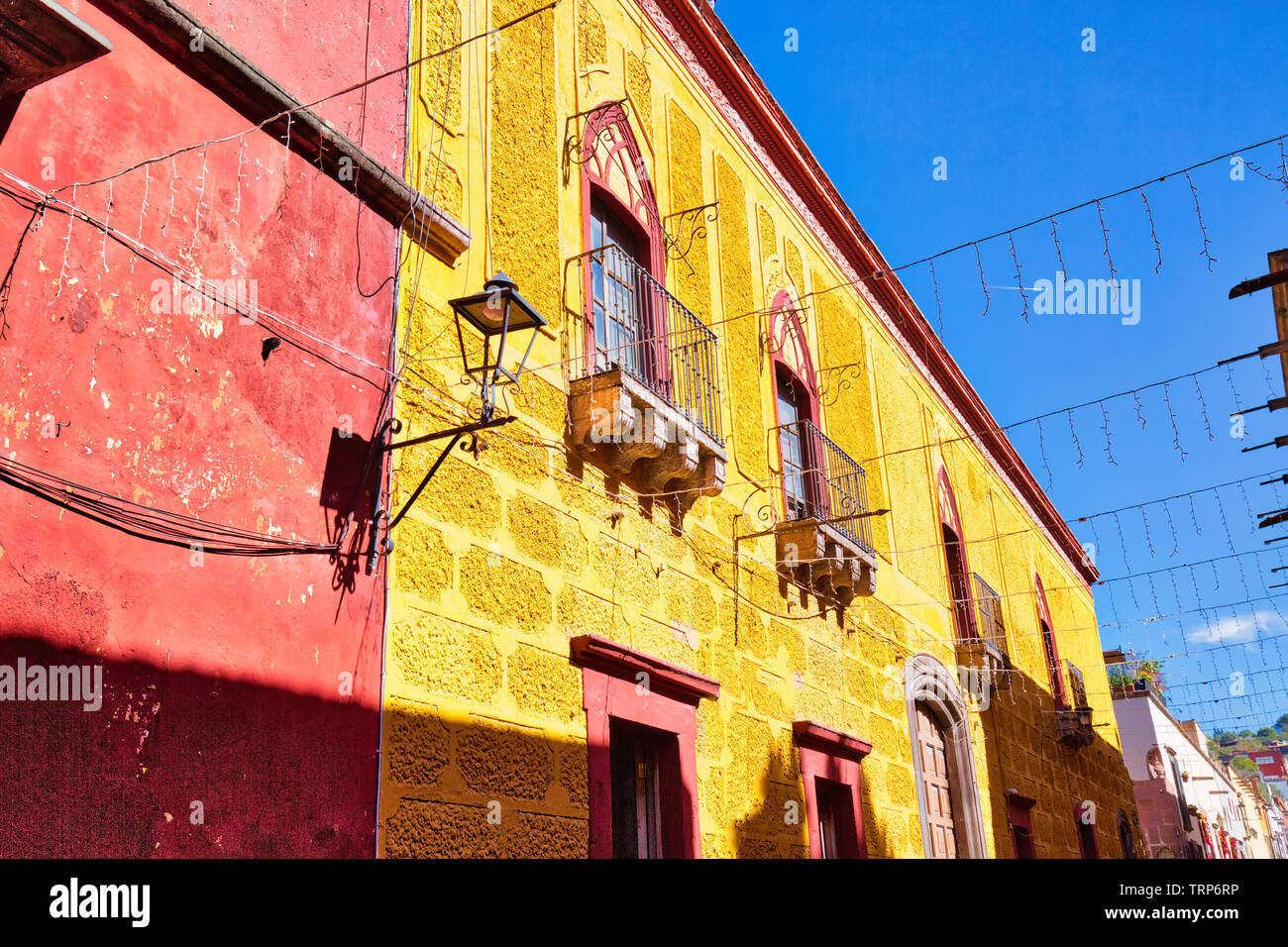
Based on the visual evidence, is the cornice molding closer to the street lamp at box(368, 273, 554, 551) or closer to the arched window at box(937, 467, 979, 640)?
the arched window at box(937, 467, 979, 640)

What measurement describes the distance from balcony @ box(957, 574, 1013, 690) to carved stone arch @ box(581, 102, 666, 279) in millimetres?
7268

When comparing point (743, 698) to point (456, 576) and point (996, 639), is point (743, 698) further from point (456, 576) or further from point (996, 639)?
point (996, 639)

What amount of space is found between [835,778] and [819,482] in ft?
8.22

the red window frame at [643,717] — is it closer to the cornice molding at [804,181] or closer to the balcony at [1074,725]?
the cornice molding at [804,181]

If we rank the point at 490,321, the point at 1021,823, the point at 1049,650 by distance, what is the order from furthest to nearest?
the point at 1049,650 → the point at 1021,823 → the point at 490,321

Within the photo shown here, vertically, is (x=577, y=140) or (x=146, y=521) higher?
(x=577, y=140)

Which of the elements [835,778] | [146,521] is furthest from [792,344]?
[146,521]

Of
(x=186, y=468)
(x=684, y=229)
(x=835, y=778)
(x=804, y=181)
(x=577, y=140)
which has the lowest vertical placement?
(x=835, y=778)

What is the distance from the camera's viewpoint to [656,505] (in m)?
7.41

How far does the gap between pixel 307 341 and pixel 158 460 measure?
0.97 metres

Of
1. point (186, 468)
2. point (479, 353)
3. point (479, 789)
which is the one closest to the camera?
point (186, 468)

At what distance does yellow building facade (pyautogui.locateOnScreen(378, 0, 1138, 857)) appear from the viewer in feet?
17.9

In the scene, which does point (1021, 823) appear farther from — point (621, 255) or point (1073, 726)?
point (621, 255)
